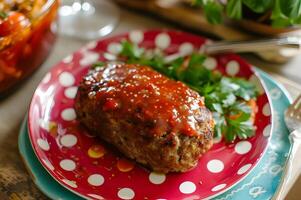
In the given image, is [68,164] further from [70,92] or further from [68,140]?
[70,92]

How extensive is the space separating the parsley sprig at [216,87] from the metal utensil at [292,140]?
0.16m

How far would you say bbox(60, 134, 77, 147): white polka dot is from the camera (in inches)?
67.4

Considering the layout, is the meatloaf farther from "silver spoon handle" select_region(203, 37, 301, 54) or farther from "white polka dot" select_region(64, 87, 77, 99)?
"silver spoon handle" select_region(203, 37, 301, 54)

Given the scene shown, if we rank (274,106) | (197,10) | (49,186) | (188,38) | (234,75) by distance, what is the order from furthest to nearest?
(197,10) < (188,38) < (234,75) < (274,106) < (49,186)

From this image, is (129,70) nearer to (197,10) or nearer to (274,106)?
(274,106)

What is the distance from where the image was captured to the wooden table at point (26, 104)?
1598 millimetres

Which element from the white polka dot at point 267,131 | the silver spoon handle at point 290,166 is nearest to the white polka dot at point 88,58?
the white polka dot at point 267,131

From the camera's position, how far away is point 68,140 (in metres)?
1.73

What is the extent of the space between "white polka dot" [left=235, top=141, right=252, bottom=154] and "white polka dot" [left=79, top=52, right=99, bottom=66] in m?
0.80

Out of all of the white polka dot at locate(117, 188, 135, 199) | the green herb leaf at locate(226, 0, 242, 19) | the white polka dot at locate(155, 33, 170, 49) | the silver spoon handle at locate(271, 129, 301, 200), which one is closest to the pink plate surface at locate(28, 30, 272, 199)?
the white polka dot at locate(117, 188, 135, 199)

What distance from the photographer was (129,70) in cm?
175

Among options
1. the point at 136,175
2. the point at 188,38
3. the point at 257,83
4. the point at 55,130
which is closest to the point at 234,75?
the point at 257,83

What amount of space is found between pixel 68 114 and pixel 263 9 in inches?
40.0

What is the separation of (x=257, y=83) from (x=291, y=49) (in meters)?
0.38
